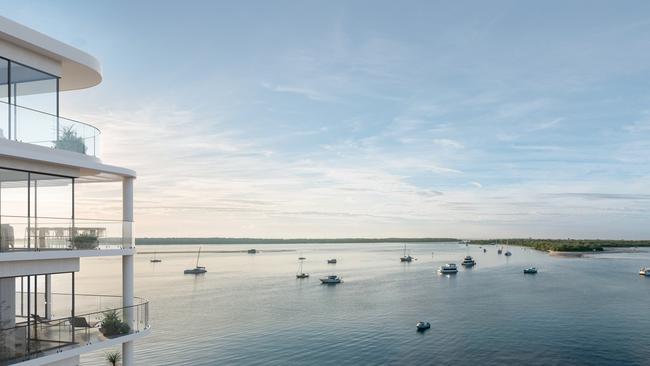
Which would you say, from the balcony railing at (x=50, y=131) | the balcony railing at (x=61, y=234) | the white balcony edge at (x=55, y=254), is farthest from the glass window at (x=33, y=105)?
the white balcony edge at (x=55, y=254)

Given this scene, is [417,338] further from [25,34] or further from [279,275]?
[279,275]

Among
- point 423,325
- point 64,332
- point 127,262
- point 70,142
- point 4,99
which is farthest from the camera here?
point 423,325

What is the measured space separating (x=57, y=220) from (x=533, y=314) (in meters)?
65.5

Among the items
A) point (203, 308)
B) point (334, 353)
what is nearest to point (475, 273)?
point (203, 308)

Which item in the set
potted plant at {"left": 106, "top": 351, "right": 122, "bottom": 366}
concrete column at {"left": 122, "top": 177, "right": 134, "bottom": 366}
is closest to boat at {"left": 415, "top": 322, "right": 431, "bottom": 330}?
potted plant at {"left": 106, "top": 351, "right": 122, "bottom": 366}

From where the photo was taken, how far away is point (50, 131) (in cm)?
1833

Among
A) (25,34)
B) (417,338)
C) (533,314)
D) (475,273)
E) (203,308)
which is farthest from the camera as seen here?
(475,273)

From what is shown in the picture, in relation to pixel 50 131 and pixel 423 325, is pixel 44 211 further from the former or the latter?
pixel 423 325

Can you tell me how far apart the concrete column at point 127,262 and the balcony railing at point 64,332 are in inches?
13.8

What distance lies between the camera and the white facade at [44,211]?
16750 millimetres

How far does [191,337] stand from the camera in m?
58.5

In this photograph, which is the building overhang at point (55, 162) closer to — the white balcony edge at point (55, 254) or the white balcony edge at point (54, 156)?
the white balcony edge at point (54, 156)

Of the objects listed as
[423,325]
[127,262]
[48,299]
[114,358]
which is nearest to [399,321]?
[423,325]

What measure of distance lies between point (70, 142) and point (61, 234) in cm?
321
